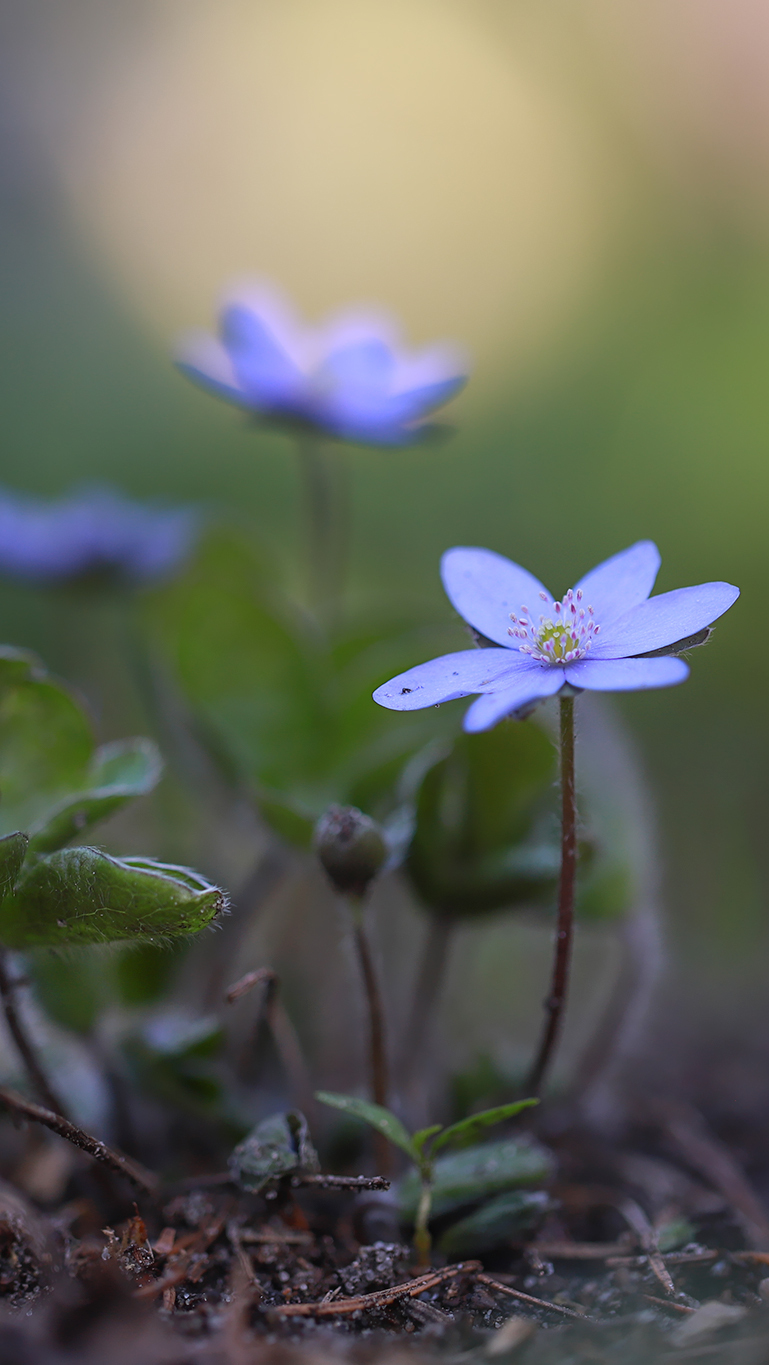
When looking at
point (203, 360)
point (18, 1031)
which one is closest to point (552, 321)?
point (203, 360)

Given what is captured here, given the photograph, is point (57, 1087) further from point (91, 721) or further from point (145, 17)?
point (145, 17)

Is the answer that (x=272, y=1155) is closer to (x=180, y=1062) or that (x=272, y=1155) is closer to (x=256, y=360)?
(x=180, y=1062)

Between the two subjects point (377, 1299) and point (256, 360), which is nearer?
point (377, 1299)

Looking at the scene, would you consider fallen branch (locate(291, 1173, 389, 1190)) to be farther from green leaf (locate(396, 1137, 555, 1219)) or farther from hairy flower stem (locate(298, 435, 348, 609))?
hairy flower stem (locate(298, 435, 348, 609))

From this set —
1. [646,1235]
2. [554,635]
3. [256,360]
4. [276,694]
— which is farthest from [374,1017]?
[256,360]

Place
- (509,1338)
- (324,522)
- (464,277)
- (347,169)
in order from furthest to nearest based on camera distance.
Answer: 1. (347,169)
2. (464,277)
3. (324,522)
4. (509,1338)

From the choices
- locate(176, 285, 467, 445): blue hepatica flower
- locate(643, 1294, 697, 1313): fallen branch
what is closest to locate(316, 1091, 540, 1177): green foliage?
locate(643, 1294, 697, 1313): fallen branch

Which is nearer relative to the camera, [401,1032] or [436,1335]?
[436,1335]
